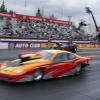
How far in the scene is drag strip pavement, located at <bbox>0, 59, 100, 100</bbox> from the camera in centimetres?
654

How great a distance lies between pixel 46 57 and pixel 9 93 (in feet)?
10.0

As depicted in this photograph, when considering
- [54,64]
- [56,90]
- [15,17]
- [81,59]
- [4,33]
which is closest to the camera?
[56,90]

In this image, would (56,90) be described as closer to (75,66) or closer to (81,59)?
(75,66)

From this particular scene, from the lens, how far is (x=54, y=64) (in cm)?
916

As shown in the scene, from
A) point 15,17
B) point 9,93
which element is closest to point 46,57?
point 9,93

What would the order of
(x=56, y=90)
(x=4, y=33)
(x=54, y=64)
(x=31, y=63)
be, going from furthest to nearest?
1. (x=4, y=33)
2. (x=54, y=64)
3. (x=31, y=63)
4. (x=56, y=90)

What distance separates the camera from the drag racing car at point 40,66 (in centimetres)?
789

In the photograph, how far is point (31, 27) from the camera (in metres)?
42.9

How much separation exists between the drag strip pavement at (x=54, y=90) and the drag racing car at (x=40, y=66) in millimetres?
277

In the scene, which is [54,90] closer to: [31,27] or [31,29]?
[31,29]

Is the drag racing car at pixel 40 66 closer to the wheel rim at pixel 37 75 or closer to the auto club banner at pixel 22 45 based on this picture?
the wheel rim at pixel 37 75

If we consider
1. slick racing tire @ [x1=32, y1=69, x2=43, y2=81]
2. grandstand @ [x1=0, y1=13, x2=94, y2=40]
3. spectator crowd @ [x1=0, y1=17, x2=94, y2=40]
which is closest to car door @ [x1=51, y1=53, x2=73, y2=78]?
slick racing tire @ [x1=32, y1=69, x2=43, y2=81]

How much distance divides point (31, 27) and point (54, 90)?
36.2 metres

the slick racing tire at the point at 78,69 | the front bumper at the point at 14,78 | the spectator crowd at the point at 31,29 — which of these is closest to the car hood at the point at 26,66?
the front bumper at the point at 14,78
